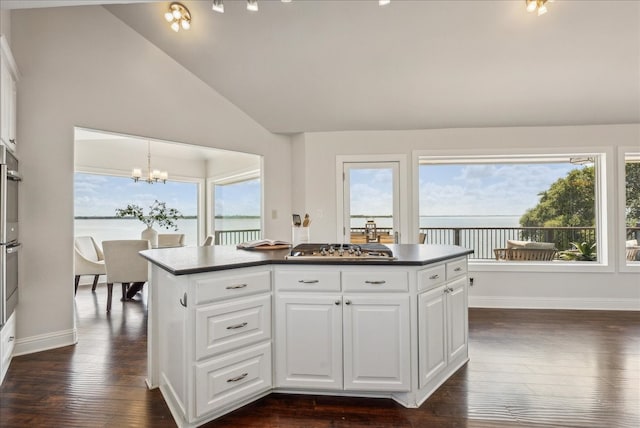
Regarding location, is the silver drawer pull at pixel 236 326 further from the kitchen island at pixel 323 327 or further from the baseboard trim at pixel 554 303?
the baseboard trim at pixel 554 303

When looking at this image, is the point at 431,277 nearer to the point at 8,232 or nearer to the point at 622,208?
the point at 8,232

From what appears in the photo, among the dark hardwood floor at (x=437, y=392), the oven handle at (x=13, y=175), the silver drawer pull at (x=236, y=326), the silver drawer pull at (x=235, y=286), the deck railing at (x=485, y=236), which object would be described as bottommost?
the dark hardwood floor at (x=437, y=392)

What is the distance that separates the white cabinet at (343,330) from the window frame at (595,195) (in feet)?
8.51

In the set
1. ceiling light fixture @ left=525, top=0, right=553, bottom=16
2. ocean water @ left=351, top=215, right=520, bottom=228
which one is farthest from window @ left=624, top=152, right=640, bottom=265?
ceiling light fixture @ left=525, top=0, right=553, bottom=16

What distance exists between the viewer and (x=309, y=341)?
2.11 metres

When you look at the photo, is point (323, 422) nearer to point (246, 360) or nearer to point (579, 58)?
point (246, 360)

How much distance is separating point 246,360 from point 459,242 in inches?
177

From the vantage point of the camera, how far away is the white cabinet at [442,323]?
6.95 ft

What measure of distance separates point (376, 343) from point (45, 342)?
2.92 meters

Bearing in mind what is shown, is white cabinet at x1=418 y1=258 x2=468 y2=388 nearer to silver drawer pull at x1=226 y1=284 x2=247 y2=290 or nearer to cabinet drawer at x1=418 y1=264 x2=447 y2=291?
cabinet drawer at x1=418 y1=264 x2=447 y2=291

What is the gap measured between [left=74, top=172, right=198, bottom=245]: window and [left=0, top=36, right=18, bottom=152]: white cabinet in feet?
11.2

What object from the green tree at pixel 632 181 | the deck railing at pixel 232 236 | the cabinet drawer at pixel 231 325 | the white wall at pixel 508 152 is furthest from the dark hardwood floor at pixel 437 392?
the deck railing at pixel 232 236

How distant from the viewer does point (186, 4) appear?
10.4ft

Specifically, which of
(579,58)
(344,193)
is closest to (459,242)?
(344,193)
